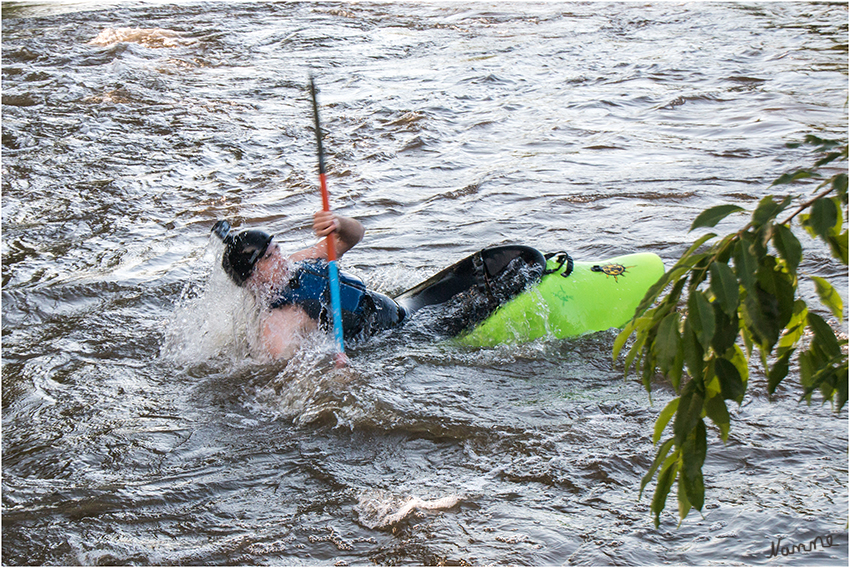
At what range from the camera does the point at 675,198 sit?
6.51 m

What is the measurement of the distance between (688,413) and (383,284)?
4.09 meters

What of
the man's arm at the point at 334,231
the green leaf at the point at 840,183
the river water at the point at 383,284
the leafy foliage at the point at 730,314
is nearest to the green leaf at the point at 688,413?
the leafy foliage at the point at 730,314

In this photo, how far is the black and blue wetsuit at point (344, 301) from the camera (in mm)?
4101

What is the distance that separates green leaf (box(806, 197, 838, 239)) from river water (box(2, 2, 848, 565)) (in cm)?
164

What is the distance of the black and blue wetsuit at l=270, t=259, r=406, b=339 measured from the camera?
410 centimetres

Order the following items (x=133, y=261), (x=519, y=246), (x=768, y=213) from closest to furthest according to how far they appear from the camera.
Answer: (x=768, y=213), (x=519, y=246), (x=133, y=261)

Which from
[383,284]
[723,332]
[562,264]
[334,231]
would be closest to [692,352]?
[723,332]

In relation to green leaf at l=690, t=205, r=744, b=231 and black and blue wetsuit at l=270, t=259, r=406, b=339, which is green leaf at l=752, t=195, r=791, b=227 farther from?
black and blue wetsuit at l=270, t=259, r=406, b=339

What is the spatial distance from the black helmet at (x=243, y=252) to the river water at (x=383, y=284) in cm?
26

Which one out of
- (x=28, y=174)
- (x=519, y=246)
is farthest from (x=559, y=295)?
(x=28, y=174)

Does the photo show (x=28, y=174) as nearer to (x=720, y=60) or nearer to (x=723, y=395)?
(x=723, y=395)

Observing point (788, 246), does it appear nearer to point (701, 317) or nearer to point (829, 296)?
point (701, 317)

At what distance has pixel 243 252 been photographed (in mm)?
3941

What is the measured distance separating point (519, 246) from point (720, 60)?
7.97 meters
